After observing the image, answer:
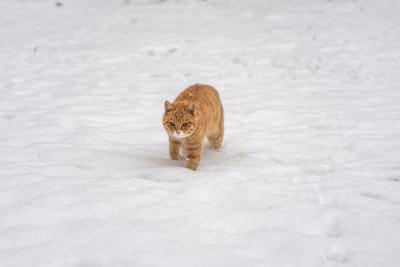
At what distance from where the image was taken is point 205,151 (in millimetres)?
4938

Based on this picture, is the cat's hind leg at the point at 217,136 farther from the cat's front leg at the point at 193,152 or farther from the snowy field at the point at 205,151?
the cat's front leg at the point at 193,152

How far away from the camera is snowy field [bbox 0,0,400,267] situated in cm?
267

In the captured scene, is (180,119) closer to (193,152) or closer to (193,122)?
(193,122)

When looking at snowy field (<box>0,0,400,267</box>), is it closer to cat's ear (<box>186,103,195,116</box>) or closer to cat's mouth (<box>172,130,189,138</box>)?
cat's mouth (<box>172,130,189,138</box>)

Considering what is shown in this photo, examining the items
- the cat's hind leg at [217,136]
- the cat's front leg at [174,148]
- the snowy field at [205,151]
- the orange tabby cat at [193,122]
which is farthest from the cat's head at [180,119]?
the cat's hind leg at [217,136]

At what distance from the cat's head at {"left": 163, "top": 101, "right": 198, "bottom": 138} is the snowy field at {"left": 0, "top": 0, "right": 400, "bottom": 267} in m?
0.46

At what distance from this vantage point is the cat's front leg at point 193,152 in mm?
4062

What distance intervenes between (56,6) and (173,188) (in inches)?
521

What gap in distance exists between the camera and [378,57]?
8.69 metres

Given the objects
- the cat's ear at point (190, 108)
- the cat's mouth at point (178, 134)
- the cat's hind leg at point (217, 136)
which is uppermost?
the cat's ear at point (190, 108)

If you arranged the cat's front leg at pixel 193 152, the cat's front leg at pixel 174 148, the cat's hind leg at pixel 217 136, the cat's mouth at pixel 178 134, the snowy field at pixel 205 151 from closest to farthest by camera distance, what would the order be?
1. the snowy field at pixel 205 151
2. the cat's mouth at pixel 178 134
3. the cat's front leg at pixel 193 152
4. the cat's front leg at pixel 174 148
5. the cat's hind leg at pixel 217 136

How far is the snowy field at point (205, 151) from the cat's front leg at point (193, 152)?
0.19 metres

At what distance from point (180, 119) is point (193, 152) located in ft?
1.67

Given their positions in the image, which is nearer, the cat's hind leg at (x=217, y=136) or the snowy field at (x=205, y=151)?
the snowy field at (x=205, y=151)
